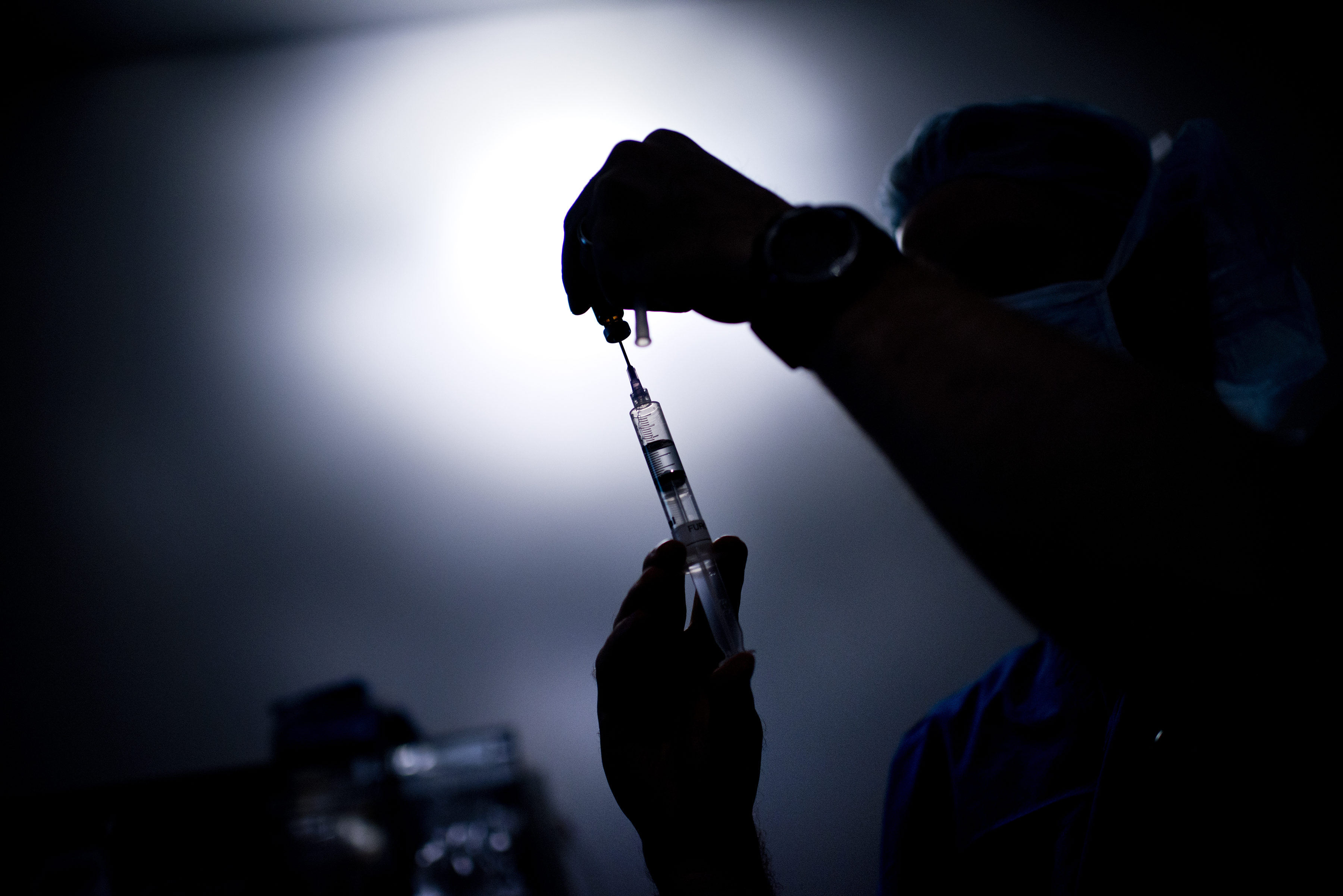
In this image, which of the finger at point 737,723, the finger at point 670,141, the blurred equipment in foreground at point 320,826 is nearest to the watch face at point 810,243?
the finger at point 670,141

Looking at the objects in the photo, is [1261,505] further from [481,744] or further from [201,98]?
[201,98]

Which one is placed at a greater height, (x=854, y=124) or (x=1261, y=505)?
(x=854, y=124)

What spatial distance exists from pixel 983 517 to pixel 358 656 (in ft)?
3.79

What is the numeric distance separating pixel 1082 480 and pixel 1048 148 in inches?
38.9

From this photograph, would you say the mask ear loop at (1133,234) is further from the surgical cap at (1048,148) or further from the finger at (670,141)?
the finger at (670,141)

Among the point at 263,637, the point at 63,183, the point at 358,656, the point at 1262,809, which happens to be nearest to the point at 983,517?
the point at 1262,809

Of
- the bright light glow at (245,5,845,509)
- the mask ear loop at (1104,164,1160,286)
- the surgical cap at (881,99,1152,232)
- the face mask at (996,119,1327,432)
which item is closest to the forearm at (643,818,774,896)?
the bright light glow at (245,5,845,509)

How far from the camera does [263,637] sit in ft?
4.05

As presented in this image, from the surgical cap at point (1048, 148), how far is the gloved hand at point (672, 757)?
0.85 m

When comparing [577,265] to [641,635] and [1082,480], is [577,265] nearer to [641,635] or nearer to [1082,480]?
[641,635]

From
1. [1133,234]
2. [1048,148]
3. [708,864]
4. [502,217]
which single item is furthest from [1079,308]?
[502,217]

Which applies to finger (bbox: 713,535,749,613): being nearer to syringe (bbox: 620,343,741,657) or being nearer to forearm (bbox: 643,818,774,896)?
syringe (bbox: 620,343,741,657)

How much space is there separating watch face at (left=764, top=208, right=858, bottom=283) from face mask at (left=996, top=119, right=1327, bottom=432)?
1.99 ft

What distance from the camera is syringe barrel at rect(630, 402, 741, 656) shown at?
704 millimetres
